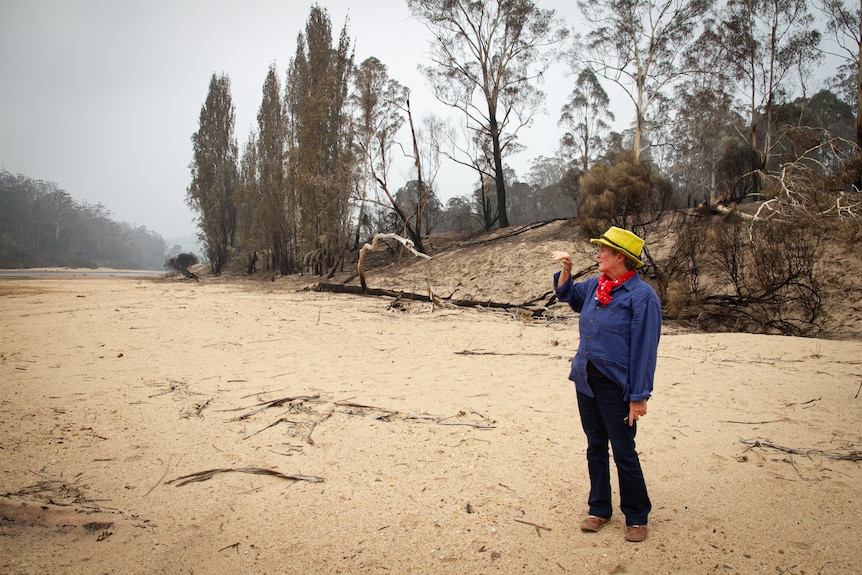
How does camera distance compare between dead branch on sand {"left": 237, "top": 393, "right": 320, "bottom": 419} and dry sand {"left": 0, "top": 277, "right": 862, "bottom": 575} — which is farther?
dead branch on sand {"left": 237, "top": 393, "right": 320, "bottom": 419}

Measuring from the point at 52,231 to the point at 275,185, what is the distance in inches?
2035

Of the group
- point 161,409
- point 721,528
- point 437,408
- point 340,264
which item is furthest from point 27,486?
point 340,264

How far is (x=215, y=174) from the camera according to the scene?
36906 millimetres

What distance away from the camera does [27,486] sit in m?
3.17

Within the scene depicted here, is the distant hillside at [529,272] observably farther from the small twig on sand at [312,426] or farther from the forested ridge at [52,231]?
the forested ridge at [52,231]

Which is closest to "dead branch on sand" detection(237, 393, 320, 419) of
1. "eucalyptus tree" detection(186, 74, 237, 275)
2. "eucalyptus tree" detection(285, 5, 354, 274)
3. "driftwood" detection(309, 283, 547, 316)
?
"driftwood" detection(309, 283, 547, 316)

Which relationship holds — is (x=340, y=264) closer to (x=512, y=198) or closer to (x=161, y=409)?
(x=161, y=409)

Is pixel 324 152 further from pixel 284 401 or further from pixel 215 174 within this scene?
pixel 284 401

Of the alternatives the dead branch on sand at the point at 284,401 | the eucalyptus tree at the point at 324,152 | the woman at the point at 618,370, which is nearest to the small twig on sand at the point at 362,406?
the dead branch on sand at the point at 284,401

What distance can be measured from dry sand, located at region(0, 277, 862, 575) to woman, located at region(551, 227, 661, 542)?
0.23 meters

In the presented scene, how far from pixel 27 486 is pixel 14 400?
210 cm

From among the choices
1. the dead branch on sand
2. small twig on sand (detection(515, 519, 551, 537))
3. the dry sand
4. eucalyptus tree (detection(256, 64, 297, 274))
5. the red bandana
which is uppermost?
eucalyptus tree (detection(256, 64, 297, 274))

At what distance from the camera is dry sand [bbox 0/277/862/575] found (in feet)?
8.55

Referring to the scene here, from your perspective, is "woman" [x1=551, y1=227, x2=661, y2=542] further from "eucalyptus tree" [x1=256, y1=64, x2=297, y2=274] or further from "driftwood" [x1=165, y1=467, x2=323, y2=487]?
"eucalyptus tree" [x1=256, y1=64, x2=297, y2=274]
